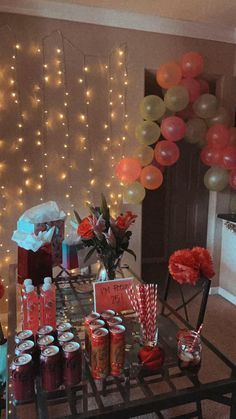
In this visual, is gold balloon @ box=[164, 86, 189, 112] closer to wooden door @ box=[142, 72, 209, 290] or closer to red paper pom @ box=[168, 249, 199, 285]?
red paper pom @ box=[168, 249, 199, 285]

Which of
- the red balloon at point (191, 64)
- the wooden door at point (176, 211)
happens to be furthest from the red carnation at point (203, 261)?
the wooden door at point (176, 211)

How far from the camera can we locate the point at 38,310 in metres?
1.33

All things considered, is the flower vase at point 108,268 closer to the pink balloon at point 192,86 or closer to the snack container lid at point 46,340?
the snack container lid at point 46,340

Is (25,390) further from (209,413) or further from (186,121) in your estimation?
(186,121)

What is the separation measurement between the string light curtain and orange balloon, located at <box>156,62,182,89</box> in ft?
1.13

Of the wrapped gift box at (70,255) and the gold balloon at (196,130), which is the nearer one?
the wrapped gift box at (70,255)

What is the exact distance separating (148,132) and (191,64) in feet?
2.18

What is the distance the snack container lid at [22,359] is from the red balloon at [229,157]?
229 cm

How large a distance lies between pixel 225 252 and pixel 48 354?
105 inches

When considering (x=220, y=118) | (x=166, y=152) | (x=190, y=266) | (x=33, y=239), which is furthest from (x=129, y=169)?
(x=190, y=266)

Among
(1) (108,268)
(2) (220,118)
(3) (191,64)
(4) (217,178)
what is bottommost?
(1) (108,268)

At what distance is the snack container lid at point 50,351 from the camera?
3.14ft

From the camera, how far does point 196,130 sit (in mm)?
2727

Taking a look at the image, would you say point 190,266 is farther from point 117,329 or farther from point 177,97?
point 177,97
